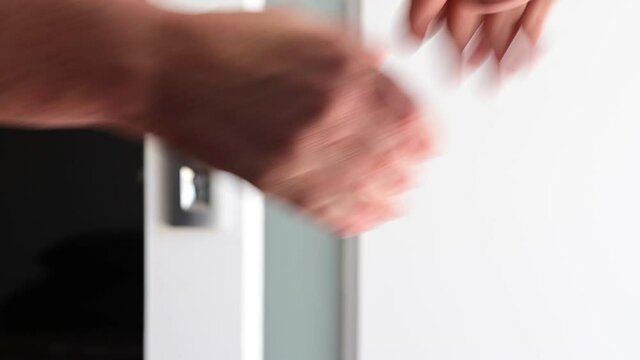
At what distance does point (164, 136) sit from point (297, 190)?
0.05 metres

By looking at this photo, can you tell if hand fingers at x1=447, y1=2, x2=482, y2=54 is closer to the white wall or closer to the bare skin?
the bare skin

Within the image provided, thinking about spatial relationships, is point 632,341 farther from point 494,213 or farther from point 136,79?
point 136,79

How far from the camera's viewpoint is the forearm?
335 millimetres

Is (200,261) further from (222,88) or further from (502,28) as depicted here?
(222,88)

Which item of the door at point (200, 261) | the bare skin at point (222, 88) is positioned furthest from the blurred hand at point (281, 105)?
the door at point (200, 261)

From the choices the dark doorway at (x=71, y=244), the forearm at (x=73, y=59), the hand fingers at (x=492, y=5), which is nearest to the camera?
the forearm at (x=73, y=59)

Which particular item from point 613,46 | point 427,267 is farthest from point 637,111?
point 427,267

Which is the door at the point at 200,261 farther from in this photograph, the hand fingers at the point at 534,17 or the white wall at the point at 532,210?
the hand fingers at the point at 534,17

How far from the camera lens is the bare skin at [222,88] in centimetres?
34

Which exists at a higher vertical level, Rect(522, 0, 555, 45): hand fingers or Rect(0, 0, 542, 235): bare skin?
Rect(522, 0, 555, 45): hand fingers

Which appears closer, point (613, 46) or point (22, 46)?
point (22, 46)

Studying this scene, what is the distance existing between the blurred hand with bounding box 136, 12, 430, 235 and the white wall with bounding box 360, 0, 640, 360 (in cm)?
77

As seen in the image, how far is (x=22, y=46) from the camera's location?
33 centimetres

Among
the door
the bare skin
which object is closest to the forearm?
the bare skin
